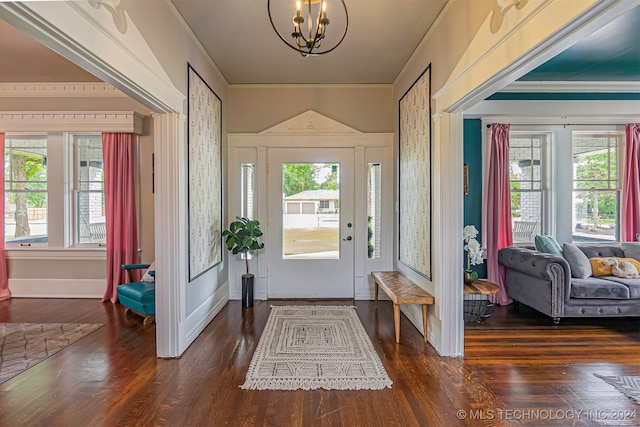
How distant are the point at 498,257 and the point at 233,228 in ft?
11.9

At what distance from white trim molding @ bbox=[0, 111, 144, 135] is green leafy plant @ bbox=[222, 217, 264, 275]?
1.96m

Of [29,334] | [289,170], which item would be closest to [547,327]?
[289,170]

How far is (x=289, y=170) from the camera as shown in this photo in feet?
15.0

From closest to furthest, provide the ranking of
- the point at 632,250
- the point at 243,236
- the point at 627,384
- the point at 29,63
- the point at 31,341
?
the point at 627,384 < the point at 31,341 < the point at 29,63 < the point at 632,250 < the point at 243,236

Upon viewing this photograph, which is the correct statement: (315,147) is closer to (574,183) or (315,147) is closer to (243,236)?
(243,236)

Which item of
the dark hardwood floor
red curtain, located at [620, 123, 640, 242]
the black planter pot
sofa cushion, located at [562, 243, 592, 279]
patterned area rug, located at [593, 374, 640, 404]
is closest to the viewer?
the dark hardwood floor

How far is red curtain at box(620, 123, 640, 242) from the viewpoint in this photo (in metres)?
4.42

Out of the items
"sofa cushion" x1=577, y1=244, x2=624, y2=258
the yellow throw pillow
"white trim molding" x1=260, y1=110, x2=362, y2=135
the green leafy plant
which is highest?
"white trim molding" x1=260, y1=110, x2=362, y2=135

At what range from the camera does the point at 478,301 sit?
4.45 meters

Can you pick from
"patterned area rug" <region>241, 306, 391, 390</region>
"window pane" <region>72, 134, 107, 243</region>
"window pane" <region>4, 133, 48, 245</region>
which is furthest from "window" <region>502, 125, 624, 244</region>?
"window pane" <region>4, 133, 48, 245</region>

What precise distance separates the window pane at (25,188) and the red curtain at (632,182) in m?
8.27

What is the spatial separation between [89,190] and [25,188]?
2.99 feet

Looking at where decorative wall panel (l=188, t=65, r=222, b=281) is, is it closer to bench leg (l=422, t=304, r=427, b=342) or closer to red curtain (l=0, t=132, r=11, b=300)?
bench leg (l=422, t=304, r=427, b=342)

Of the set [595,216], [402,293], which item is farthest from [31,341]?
[595,216]
